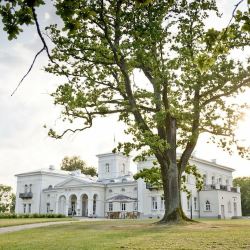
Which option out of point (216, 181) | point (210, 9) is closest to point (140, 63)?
point (210, 9)

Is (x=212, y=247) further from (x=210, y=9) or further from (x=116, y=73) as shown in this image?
(x=116, y=73)

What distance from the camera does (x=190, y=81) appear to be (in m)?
20.5

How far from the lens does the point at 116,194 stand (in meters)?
57.0

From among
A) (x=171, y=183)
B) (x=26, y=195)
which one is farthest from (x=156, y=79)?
(x=26, y=195)

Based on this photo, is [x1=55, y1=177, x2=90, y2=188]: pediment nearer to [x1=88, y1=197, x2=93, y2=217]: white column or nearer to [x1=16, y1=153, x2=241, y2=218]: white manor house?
[x1=16, y1=153, x2=241, y2=218]: white manor house

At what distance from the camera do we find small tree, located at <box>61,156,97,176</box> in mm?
83000

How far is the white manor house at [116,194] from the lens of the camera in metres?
51.5

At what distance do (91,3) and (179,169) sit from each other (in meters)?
11.3

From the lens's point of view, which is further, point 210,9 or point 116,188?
point 116,188

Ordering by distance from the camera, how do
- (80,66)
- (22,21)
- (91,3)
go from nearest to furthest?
(22,21) → (91,3) → (80,66)

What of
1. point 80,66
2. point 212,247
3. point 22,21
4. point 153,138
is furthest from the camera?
point 80,66

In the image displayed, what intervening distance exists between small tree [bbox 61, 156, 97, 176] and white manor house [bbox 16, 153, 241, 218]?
14649 millimetres

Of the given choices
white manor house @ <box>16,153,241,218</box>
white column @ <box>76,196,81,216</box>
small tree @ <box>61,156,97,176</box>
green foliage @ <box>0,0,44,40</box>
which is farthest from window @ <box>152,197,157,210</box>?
green foliage @ <box>0,0,44,40</box>

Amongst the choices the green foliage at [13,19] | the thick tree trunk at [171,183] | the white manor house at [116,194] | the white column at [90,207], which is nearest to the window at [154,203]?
the white manor house at [116,194]
